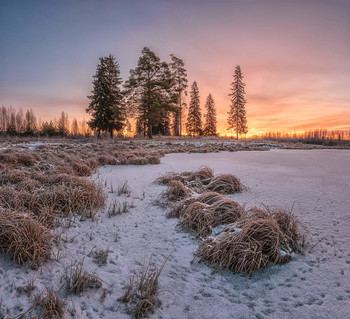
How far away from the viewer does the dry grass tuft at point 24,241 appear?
1.79 meters

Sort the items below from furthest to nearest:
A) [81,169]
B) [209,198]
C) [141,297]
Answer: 1. [81,169]
2. [209,198]
3. [141,297]

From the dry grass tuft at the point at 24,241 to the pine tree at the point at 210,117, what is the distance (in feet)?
142

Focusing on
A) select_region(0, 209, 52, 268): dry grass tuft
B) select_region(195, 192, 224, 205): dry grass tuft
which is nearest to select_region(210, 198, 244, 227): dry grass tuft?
select_region(195, 192, 224, 205): dry grass tuft

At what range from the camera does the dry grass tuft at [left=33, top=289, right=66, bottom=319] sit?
132 centimetres

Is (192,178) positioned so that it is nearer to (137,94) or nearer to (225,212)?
(225,212)

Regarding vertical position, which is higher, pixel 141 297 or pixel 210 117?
pixel 210 117

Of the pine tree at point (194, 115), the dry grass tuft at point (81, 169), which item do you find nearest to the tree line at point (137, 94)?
the pine tree at point (194, 115)

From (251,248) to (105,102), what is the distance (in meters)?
29.1

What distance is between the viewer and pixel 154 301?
1.58 metres

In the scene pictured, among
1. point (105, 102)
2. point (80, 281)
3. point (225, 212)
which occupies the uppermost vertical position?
point (105, 102)

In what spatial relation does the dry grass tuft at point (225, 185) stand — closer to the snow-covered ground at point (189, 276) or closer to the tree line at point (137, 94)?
the snow-covered ground at point (189, 276)

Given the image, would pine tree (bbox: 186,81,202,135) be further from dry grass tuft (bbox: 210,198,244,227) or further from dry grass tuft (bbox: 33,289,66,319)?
dry grass tuft (bbox: 33,289,66,319)

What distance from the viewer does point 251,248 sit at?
2.01m

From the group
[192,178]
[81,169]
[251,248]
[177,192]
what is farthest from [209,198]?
[81,169]
